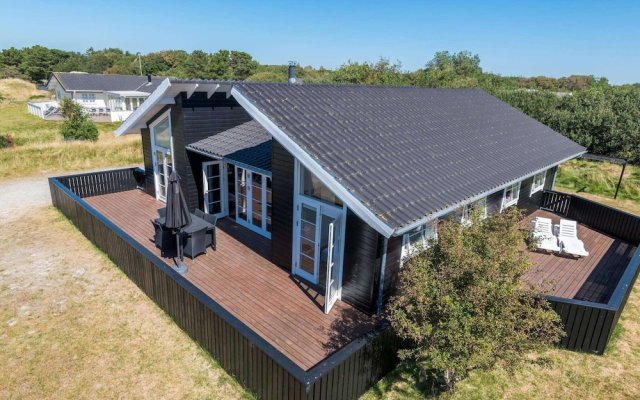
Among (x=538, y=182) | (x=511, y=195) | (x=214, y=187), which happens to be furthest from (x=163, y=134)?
(x=538, y=182)

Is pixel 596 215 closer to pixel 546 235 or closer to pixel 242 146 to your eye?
pixel 546 235

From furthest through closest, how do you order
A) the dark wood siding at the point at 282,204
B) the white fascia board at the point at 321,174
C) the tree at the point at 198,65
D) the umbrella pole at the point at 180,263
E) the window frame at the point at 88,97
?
1. the tree at the point at 198,65
2. the window frame at the point at 88,97
3. the umbrella pole at the point at 180,263
4. the dark wood siding at the point at 282,204
5. the white fascia board at the point at 321,174

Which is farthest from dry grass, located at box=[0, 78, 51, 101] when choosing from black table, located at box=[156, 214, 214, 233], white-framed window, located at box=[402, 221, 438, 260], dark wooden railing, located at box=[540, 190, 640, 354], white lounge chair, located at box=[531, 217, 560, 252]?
dark wooden railing, located at box=[540, 190, 640, 354]

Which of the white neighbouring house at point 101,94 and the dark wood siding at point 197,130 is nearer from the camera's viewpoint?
the dark wood siding at point 197,130

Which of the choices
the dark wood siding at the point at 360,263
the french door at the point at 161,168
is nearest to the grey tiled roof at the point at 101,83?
the french door at the point at 161,168

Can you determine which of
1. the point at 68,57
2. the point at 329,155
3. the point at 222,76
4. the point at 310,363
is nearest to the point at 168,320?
the point at 310,363

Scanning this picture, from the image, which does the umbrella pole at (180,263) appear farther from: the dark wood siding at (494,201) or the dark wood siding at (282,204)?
the dark wood siding at (494,201)

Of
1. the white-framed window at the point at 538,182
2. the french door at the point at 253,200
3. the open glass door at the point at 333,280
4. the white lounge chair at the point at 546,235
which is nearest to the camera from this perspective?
the open glass door at the point at 333,280

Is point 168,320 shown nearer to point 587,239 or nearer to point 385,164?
point 385,164
